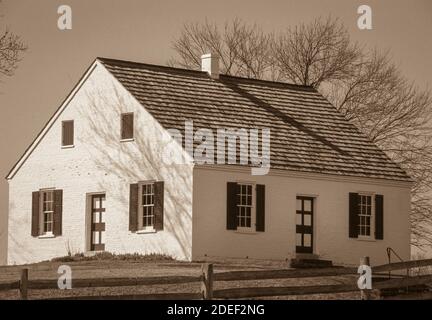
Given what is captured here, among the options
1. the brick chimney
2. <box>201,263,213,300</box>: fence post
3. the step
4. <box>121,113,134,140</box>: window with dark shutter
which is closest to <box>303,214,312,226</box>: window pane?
the step

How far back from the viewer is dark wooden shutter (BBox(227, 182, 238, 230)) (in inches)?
1585

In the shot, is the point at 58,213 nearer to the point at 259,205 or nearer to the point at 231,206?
the point at 231,206

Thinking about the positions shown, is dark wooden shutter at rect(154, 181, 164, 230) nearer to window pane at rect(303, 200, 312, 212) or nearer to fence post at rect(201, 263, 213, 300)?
window pane at rect(303, 200, 312, 212)

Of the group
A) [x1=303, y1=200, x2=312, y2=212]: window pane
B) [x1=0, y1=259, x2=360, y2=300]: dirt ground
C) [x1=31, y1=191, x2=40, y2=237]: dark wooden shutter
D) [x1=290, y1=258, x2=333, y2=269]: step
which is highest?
[x1=303, y1=200, x2=312, y2=212]: window pane

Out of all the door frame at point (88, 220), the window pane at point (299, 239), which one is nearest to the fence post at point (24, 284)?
the door frame at point (88, 220)

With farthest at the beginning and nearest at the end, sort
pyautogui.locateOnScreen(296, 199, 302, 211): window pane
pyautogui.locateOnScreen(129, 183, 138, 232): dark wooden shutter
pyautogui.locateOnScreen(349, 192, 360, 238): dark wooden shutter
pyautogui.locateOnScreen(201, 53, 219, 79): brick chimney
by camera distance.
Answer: pyautogui.locateOnScreen(201, 53, 219, 79): brick chimney
pyautogui.locateOnScreen(349, 192, 360, 238): dark wooden shutter
pyautogui.locateOnScreen(296, 199, 302, 211): window pane
pyautogui.locateOnScreen(129, 183, 138, 232): dark wooden shutter

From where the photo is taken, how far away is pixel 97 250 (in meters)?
42.4

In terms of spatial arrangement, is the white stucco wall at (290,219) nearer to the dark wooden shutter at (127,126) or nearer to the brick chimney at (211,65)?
the dark wooden shutter at (127,126)

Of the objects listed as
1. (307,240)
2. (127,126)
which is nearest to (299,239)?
(307,240)

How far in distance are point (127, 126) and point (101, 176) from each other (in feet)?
6.12

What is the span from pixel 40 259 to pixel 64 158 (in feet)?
11.4

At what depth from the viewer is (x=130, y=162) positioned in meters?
41.6

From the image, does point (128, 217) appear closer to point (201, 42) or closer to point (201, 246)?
point (201, 246)

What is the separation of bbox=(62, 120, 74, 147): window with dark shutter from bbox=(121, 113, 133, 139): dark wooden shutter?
2.49 metres
